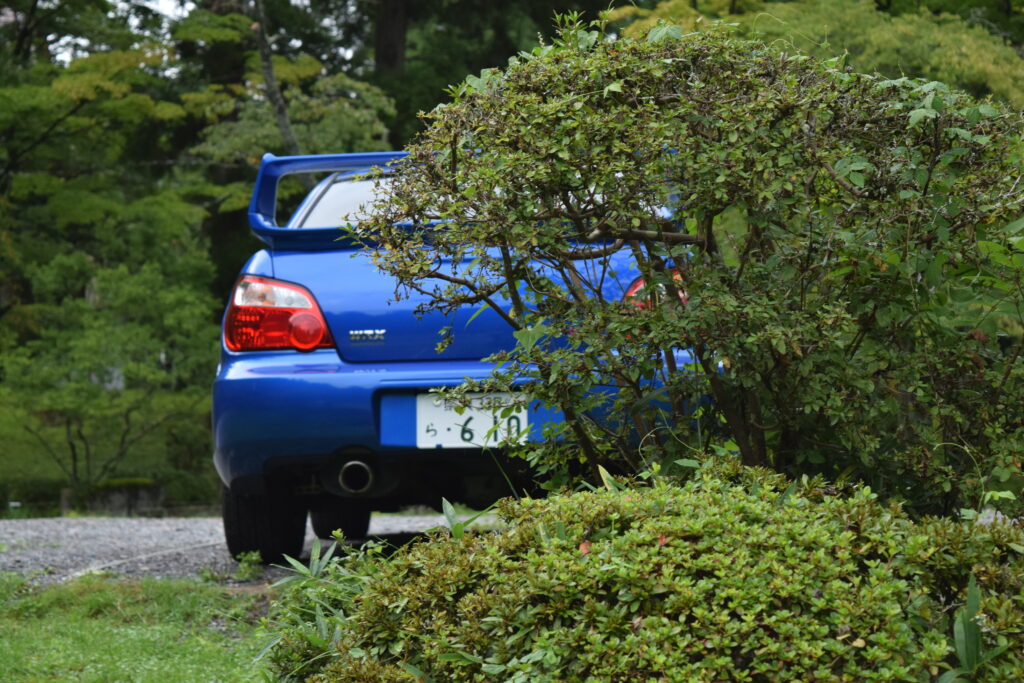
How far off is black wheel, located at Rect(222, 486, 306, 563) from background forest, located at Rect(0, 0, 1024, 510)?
9071 mm

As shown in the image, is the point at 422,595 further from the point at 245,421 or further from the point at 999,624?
the point at 245,421

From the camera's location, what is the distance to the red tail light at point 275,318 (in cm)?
371

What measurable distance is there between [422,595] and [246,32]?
49.6 ft

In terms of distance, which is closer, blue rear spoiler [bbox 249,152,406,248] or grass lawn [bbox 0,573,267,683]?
grass lawn [bbox 0,573,267,683]

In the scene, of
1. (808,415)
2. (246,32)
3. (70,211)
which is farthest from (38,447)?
Result: (808,415)

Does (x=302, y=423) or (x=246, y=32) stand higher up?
(x=246, y=32)

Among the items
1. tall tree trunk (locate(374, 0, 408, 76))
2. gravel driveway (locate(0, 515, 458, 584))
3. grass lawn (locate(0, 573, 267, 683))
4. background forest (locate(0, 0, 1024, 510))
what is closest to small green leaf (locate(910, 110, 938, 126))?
grass lawn (locate(0, 573, 267, 683))

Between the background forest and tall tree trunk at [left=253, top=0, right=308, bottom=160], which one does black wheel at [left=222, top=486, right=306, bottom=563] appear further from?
tall tree trunk at [left=253, top=0, right=308, bottom=160]

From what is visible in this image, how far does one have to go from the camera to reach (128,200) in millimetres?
17891

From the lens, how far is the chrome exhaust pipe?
12.4 ft

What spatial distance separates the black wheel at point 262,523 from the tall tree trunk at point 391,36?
52.6 ft

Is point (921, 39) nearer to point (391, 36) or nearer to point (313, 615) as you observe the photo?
point (313, 615)

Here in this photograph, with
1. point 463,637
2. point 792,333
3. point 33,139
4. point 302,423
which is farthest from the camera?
point 33,139

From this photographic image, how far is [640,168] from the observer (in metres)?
2.50
